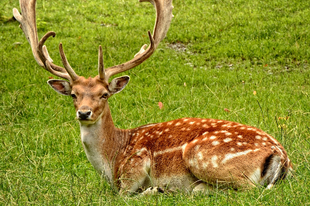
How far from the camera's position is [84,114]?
475cm

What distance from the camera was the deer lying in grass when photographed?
14.7ft

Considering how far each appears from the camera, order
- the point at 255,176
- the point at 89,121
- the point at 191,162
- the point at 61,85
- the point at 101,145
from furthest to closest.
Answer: the point at 61,85 → the point at 101,145 → the point at 89,121 → the point at 191,162 → the point at 255,176

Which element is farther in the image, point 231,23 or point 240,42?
point 231,23

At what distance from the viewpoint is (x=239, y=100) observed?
8.20 meters

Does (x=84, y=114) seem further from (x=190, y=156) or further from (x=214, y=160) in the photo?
(x=214, y=160)

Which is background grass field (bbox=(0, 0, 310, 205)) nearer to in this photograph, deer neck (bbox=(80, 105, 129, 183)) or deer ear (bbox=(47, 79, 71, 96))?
deer neck (bbox=(80, 105, 129, 183))

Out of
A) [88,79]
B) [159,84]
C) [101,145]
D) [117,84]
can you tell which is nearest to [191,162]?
[101,145]

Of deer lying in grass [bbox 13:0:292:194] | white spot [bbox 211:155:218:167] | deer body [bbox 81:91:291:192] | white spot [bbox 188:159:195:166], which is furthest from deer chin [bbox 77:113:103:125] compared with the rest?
white spot [bbox 211:155:218:167]

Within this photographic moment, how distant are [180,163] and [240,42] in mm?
7707

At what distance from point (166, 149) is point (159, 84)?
14.0ft

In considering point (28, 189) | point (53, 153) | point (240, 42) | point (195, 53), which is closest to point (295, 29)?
point (240, 42)

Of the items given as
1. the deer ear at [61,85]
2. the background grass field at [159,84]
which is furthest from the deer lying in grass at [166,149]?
the background grass field at [159,84]

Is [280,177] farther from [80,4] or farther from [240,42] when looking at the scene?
[80,4]

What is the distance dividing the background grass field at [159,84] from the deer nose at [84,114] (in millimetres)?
651
